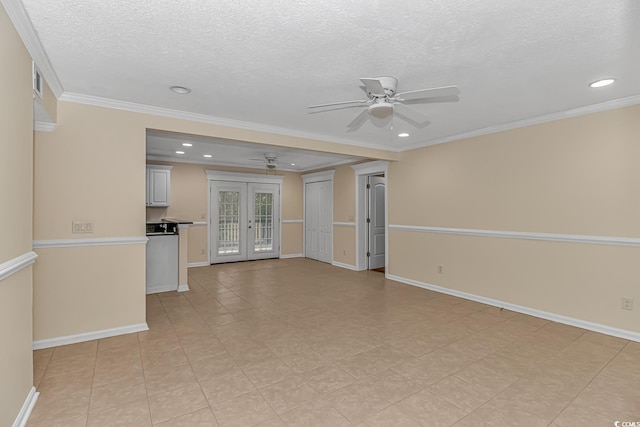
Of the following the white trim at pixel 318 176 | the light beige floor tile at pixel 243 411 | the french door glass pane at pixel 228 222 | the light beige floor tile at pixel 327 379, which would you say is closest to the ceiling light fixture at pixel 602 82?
the light beige floor tile at pixel 327 379

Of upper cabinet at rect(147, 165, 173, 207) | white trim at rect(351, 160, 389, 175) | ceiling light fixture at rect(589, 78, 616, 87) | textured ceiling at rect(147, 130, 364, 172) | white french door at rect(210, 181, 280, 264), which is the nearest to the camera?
ceiling light fixture at rect(589, 78, 616, 87)

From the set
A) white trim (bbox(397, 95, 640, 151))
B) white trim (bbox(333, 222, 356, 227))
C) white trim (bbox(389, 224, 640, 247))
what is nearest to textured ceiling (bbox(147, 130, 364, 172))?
white trim (bbox(333, 222, 356, 227))

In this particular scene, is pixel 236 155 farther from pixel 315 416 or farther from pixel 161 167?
pixel 315 416

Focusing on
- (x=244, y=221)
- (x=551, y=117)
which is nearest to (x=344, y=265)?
(x=244, y=221)

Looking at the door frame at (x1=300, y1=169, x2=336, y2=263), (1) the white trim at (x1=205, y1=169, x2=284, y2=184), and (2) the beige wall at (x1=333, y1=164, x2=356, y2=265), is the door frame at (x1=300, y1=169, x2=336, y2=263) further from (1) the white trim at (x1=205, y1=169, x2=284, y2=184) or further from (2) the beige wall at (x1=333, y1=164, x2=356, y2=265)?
(1) the white trim at (x1=205, y1=169, x2=284, y2=184)

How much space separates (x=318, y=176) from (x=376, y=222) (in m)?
2.01

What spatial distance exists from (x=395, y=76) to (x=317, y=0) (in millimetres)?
1142

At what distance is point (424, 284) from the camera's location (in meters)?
5.38

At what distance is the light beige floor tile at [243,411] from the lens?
200 cm

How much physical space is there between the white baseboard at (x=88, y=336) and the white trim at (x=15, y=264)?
1490 millimetres

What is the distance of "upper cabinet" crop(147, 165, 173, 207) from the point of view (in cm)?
637

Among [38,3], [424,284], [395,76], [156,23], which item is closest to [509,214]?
[424,284]

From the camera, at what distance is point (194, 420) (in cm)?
200

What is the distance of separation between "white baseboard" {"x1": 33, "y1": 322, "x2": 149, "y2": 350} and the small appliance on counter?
1.65m
